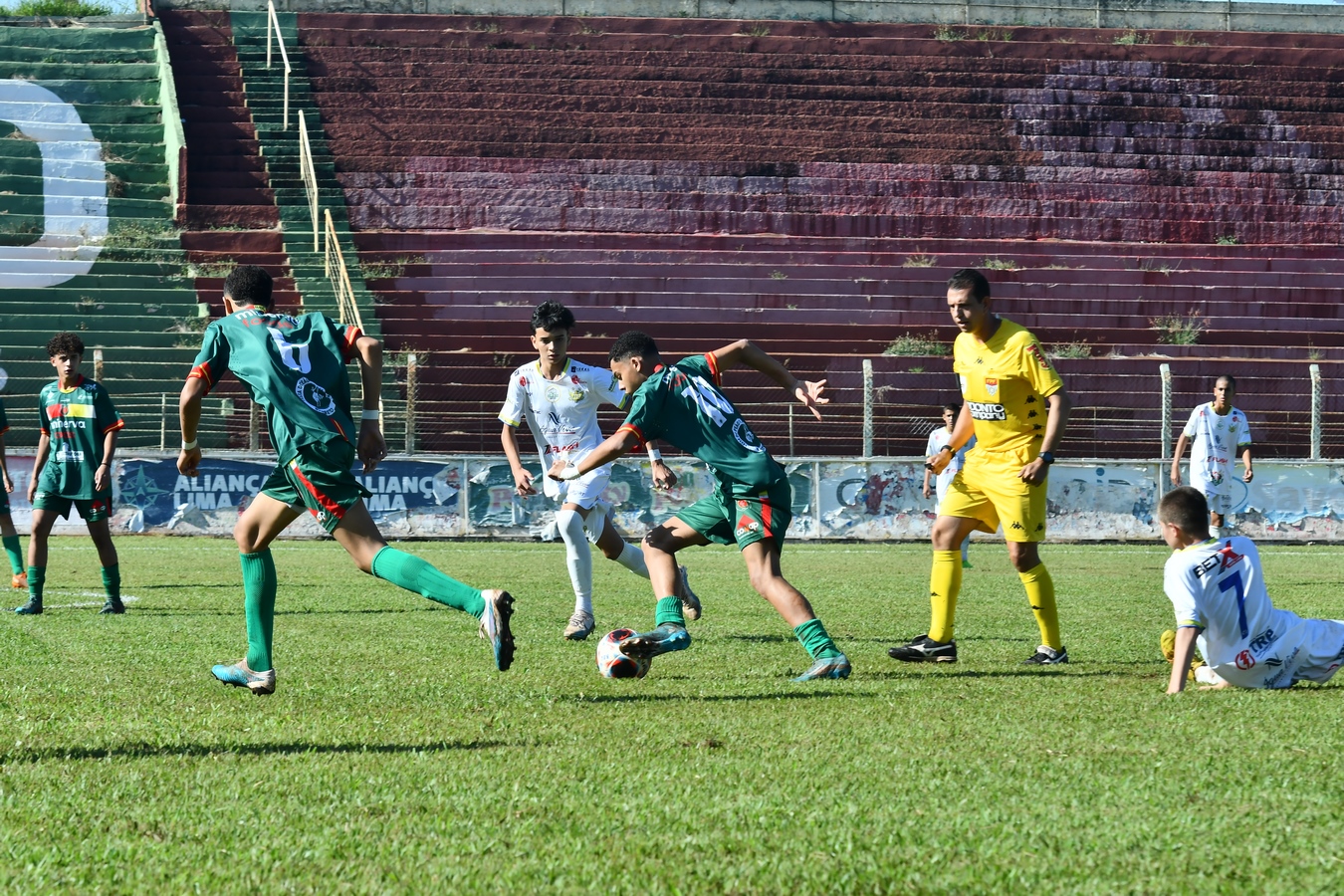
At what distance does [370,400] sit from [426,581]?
95 centimetres

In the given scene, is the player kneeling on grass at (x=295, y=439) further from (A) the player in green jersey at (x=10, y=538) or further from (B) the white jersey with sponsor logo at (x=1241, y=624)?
(A) the player in green jersey at (x=10, y=538)

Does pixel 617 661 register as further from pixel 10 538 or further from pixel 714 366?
pixel 10 538

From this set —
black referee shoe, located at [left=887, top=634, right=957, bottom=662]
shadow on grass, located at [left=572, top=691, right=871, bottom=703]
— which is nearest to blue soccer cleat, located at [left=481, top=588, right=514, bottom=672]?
shadow on grass, located at [left=572, top=691, right=871, bottom=703]

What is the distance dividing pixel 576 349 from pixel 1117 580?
13.0 m

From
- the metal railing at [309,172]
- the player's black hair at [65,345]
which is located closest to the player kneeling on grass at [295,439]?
the player's black hair at [65,345]

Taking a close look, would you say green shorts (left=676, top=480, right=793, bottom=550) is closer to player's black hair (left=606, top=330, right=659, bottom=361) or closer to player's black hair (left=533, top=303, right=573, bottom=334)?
player's black hair (left=606, top=330, right=659, bottom=361)

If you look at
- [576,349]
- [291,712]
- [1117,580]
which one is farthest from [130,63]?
[291,712]

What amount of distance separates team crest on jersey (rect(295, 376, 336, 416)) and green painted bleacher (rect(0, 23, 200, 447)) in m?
15.5

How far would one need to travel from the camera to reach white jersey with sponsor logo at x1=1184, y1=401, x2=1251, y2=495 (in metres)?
12.6

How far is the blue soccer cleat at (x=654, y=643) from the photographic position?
233 inches

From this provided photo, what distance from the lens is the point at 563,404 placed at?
29.1 ft

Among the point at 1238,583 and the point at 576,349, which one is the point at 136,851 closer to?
the point at 1238,583

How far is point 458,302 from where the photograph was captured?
2523 cm

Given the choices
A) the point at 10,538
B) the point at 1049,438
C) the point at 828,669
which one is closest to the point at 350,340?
the point at 828,669
